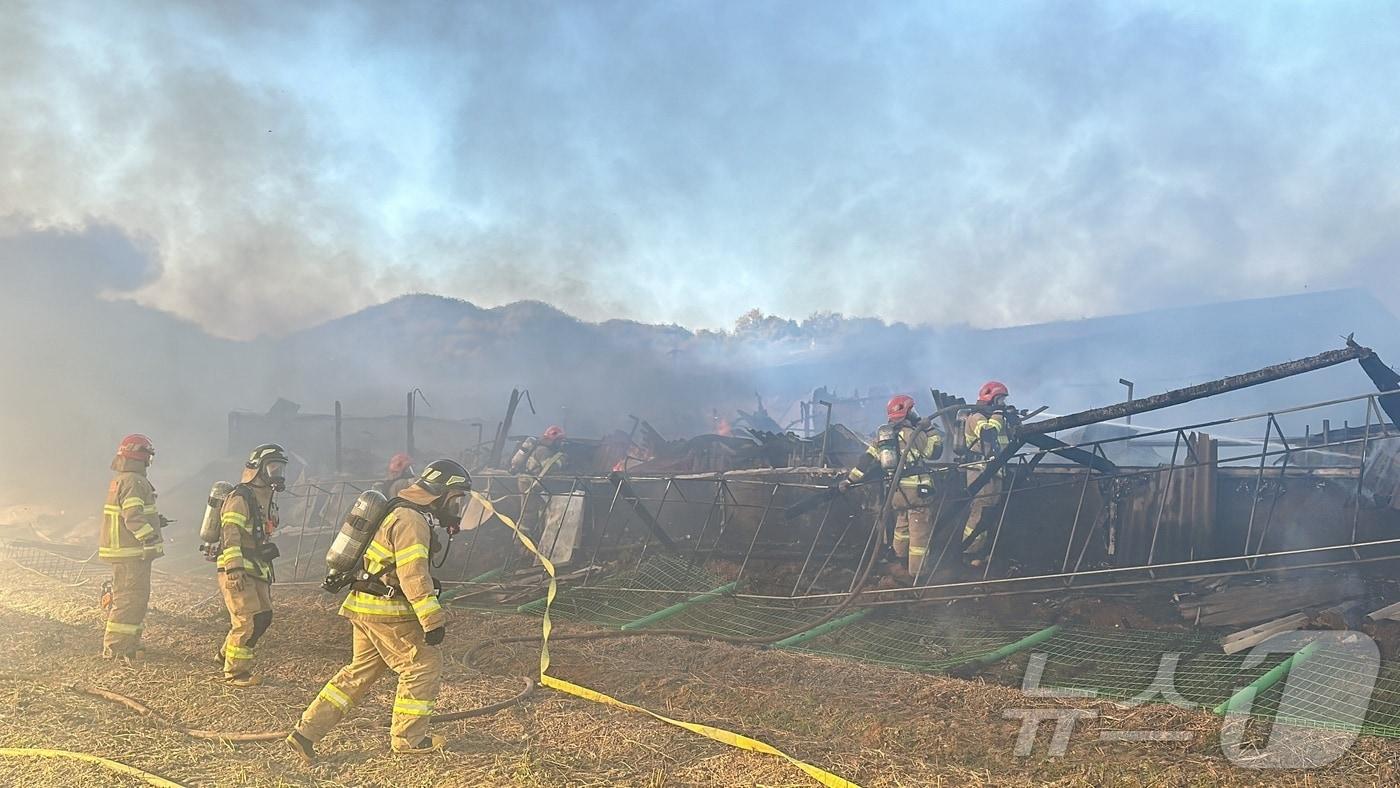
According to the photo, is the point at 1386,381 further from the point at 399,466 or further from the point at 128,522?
the point at 128,522

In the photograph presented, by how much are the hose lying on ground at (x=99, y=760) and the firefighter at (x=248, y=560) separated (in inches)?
72.2

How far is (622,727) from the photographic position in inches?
224

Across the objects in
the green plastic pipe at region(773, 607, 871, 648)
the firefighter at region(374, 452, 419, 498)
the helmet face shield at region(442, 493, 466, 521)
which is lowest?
the green plastic pipe at region(773, 607, 871, 648)

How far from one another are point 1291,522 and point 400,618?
844 cm

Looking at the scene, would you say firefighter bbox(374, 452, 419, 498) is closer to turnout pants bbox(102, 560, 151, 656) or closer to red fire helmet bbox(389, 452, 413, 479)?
red fire helmet bbox(389, 452, 413, 479)

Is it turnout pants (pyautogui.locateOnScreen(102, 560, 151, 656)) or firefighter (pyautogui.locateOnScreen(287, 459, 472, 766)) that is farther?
turnout pants (pyautogui.locateOnScreen(102, 560, 151, 656))

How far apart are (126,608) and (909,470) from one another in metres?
8.21

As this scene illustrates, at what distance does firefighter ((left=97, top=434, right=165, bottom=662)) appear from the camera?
8.18 metres

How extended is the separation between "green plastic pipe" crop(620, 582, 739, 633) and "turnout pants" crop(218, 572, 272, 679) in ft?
11.1

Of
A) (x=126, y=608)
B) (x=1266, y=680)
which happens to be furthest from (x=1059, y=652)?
(x=126, y=608)

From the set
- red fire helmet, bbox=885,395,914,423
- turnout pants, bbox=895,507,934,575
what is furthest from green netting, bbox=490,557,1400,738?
red fire helmet, bbox=885,395,914,423

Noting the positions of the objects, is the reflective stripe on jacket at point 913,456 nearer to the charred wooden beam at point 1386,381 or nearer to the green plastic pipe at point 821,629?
the green plastic pipe at point 821,629

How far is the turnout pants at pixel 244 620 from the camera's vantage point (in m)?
7.16

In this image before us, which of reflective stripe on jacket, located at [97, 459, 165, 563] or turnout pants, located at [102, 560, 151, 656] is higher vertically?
reflective stripe on jacket, located at [97, 459, 165, 563]
